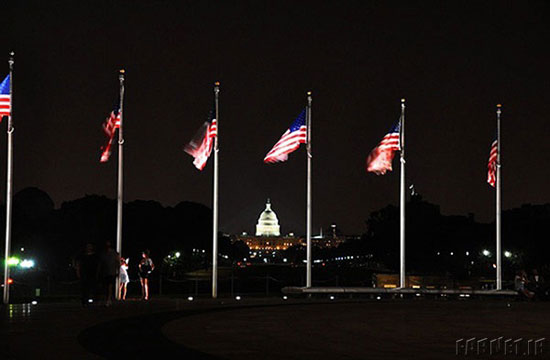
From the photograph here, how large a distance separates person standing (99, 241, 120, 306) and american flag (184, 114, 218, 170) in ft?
27.2

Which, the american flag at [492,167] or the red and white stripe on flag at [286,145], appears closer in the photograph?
the red and white stripe on flag at [286,145]

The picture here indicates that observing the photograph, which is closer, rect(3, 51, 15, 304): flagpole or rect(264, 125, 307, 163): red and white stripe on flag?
rect(3, 51, 15, 304): flagpole

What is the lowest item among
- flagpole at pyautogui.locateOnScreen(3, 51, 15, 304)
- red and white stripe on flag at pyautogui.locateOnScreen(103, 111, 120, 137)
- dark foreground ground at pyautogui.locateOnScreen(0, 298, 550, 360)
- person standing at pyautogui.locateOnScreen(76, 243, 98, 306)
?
dark foreground ground at pyautogui.locateOnScreen(0, 298, 550, 360)

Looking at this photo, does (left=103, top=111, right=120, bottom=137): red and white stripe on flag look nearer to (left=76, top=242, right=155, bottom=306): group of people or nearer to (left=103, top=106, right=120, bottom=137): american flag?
(left=103, top=106, right=120, bottom=137): american flag

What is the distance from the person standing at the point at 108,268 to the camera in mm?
30906

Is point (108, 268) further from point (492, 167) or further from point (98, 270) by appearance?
point (492, 167)

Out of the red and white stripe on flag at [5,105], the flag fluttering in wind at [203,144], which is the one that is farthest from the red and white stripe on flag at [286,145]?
the red and white stripe on flag at [5,105]

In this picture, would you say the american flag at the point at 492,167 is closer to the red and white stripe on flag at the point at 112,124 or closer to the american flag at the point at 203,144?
the american flag at the point at 203,144

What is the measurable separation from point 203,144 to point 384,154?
8463mm

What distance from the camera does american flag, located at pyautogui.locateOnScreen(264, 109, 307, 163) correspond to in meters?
40.9

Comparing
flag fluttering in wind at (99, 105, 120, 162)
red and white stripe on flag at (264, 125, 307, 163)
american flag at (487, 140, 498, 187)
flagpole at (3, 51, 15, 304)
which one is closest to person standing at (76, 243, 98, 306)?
flagpole at (3, 51, 15, 304)

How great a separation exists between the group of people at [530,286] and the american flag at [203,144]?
1595 centimetres

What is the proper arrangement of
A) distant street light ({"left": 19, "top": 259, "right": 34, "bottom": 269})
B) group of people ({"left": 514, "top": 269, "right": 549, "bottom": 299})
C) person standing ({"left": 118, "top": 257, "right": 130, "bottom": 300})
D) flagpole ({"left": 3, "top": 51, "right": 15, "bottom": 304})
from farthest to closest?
distant street light ({"left": 19, "top": 259, "right": 34, "bottom": 269})
group of people ({"left": 514, "top": 269, "right": 549, "bottom": 299})
person standing ({"left": 118, "top": 257, "right": 130, "bottom": 300})
flagpole ({"left": 3, "top": 51, "right": 15, "bottom": 304})

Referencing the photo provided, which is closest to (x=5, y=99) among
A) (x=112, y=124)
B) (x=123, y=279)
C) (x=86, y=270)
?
(x=112, y=124)
